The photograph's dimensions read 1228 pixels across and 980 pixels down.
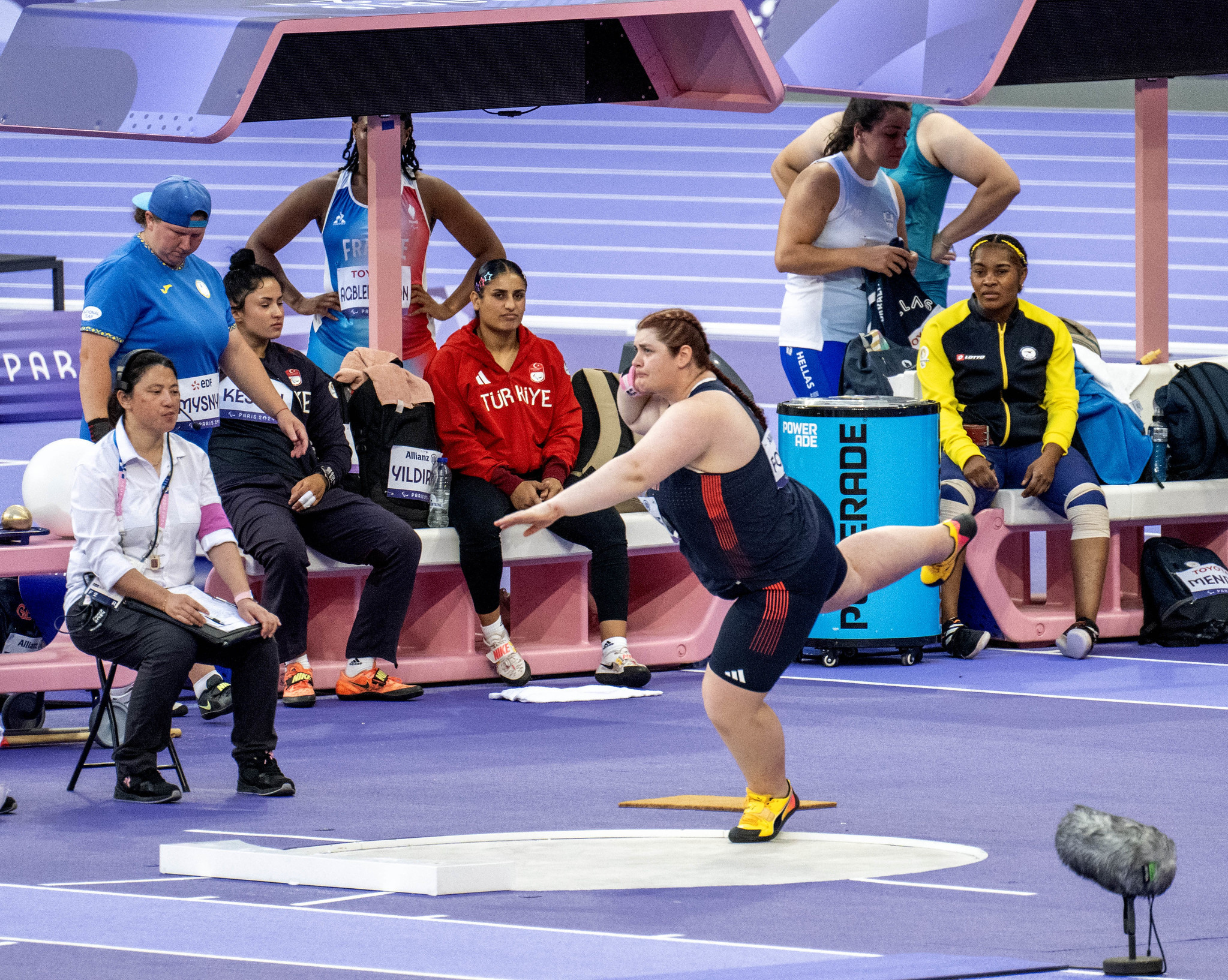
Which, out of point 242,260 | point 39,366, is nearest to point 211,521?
point 242,260

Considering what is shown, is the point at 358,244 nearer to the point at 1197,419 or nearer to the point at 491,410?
the point at 491,410

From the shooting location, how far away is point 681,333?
5797 millimetres

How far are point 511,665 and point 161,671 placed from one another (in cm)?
199

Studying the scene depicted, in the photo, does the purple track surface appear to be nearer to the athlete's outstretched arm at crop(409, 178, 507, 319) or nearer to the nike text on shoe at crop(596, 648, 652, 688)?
the nike text on shoe at crop(596, 648, 652, 688)

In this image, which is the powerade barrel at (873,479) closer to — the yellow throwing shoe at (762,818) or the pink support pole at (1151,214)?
the pink support pole at (1151,214)

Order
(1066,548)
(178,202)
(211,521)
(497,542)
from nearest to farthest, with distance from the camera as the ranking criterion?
(211,521) < (178,202) < (497,542) < (1066,548)

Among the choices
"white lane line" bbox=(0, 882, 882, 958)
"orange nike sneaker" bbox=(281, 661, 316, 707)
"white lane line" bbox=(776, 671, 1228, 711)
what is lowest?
"white lane line" bbox=(0, 882, 882, 958)

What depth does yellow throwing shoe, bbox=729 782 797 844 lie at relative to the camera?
5.75m

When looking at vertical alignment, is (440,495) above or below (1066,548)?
above

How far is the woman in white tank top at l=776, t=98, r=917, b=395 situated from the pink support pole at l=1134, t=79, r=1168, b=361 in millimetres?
1213

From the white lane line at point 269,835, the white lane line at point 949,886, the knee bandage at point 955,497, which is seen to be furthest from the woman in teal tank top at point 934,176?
the white lane line at point 949,886

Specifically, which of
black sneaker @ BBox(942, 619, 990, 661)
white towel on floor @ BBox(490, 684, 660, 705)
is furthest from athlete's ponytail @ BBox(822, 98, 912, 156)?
white towel on floor @ BBox(490, 684, 660, 705)

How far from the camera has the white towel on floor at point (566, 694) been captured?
7801mm

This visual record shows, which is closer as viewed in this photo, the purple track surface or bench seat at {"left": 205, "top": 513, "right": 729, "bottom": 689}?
the purple track surface
